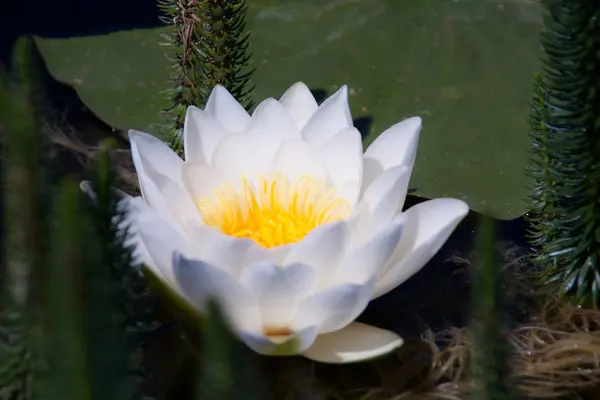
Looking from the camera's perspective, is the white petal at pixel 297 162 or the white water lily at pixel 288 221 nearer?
the white water lily at pixel 288 221

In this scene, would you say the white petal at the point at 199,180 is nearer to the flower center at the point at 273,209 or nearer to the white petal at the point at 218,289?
the flower center at the point at 273,209

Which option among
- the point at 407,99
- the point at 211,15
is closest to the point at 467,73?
the point at 407,99

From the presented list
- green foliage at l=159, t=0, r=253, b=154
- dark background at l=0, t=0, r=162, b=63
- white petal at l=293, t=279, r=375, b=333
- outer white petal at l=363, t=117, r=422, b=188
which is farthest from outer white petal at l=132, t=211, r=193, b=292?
dark background at l=0, t=0, r=162, b=63

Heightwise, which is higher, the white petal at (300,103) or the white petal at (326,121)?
the white petal at (300,103)

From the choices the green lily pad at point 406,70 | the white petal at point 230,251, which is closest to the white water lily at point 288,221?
the white petal at point 230,251

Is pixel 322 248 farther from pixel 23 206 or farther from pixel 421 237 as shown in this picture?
pixel 23 206

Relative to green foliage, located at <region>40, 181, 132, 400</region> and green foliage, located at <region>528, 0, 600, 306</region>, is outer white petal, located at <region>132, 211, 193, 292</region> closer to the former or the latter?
green foliage, located at <region>40, 181, 132, 400</region>

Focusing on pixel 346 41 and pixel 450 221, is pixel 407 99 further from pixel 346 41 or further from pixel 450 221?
pixel 450 221
